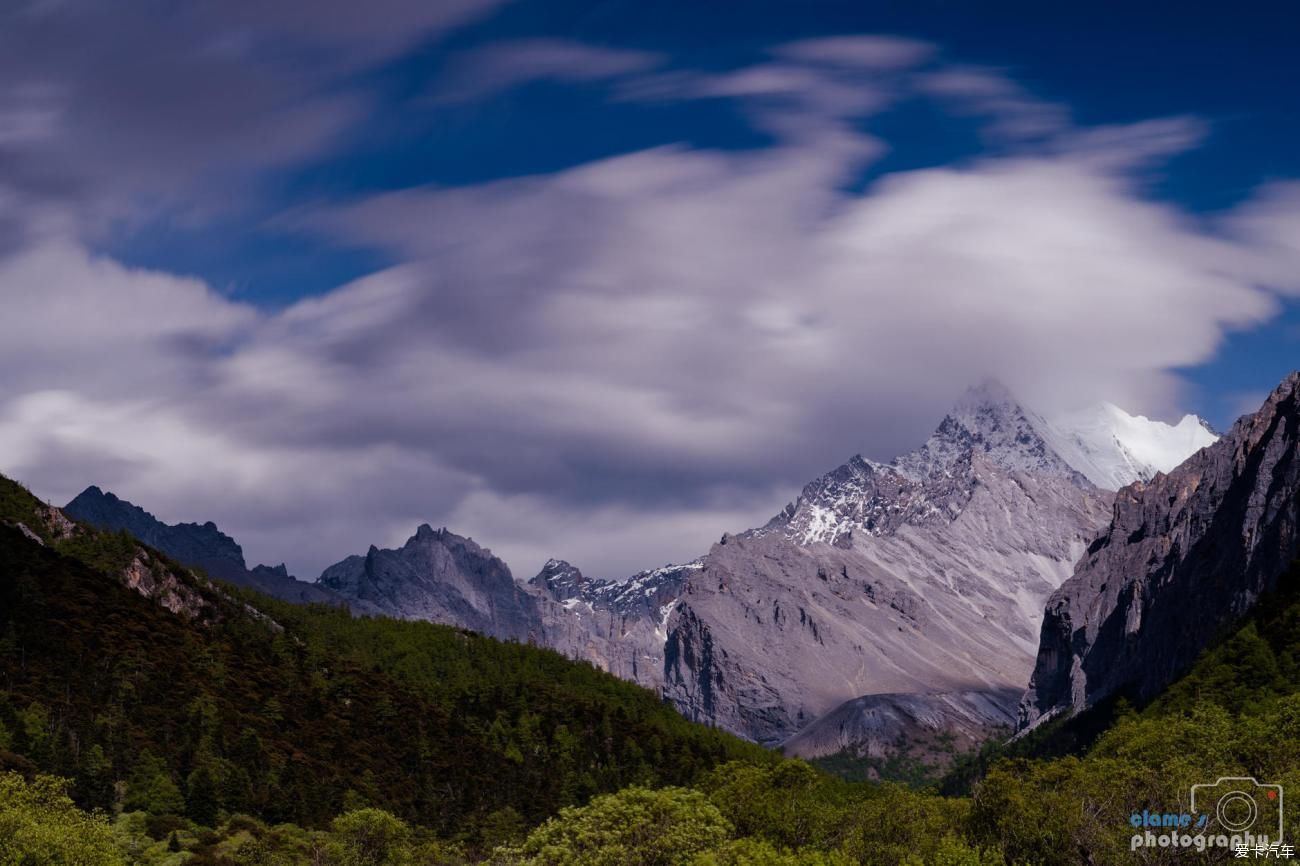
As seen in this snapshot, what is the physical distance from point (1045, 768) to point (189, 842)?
116415 mm

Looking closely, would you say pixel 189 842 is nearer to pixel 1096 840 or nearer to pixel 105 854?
pixel 105 854

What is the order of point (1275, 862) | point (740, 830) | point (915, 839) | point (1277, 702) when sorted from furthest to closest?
point (1277, 702)
point (740, 830)
point (915, 839)
point (1275, 862)

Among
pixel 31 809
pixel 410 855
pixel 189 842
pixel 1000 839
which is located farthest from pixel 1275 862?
pixel 189 842

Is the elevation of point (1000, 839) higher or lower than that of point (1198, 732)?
lower

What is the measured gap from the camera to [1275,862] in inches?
3883

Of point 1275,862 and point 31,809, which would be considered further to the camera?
point 31,809

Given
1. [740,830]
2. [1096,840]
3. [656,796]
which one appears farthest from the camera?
[740,830]

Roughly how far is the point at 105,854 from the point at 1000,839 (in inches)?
3321

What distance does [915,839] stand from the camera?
470 feet

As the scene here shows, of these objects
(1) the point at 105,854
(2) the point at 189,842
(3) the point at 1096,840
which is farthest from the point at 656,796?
(2) the point at 189,842

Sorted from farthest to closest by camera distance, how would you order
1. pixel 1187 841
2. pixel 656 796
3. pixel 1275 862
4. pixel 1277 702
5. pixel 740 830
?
1. pixel 1277 702
2. pixel 740 830
3. pixel 656 796
4. pixel 1187 841
5. pixel 1275 862

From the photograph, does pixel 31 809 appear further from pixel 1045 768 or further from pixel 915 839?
pixel 1045 768

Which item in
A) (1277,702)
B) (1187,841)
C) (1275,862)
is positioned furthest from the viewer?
(1277,702)

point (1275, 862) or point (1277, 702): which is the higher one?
point (1277, 702)
